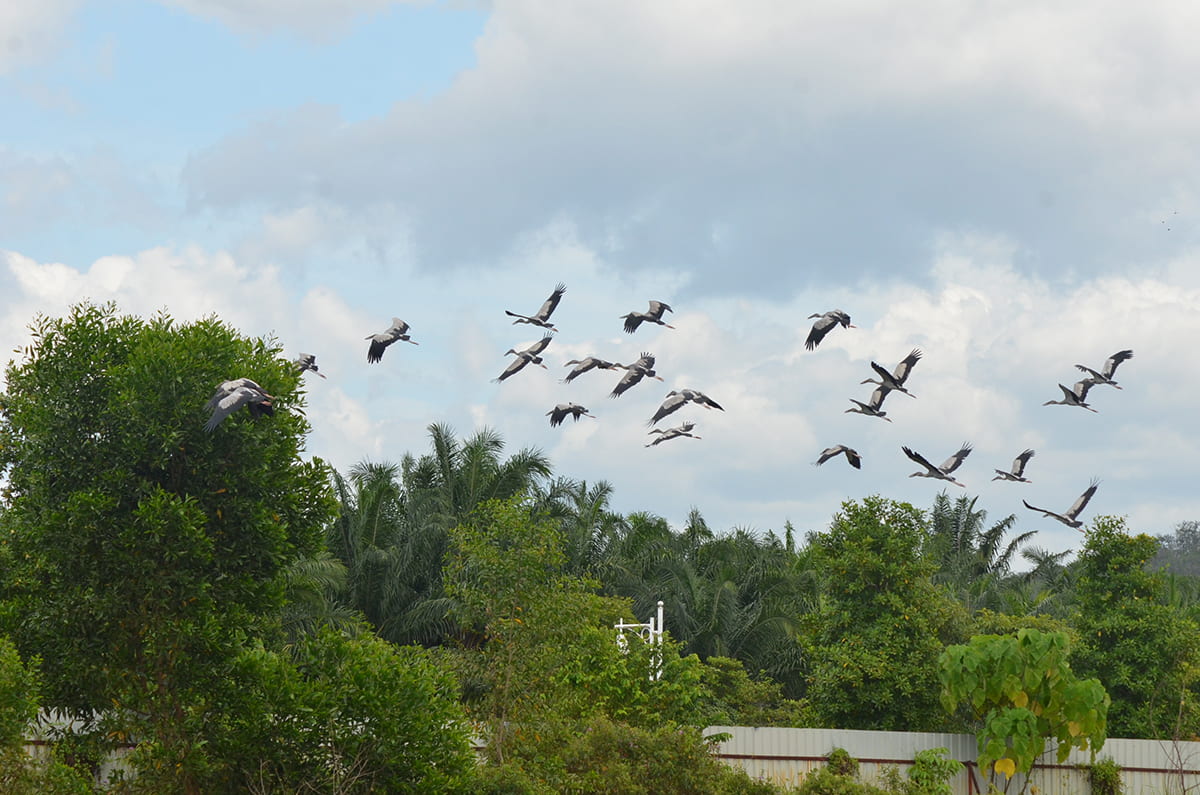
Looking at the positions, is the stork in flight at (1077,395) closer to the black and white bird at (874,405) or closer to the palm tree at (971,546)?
the black and white bird at (874,405)

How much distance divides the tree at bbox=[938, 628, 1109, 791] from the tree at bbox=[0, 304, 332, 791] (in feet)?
41.4

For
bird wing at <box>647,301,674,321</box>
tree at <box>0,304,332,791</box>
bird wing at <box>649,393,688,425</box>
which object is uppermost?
bird wing at <box>647,301,674,321</box>

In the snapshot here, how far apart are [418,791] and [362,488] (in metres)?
19.7

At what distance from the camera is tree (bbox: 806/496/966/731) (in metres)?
25.4

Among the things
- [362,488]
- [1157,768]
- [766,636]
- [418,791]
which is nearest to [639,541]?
[766,636]

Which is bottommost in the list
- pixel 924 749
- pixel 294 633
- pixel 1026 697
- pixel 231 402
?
pixel 924 749

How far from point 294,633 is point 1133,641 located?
1718cm

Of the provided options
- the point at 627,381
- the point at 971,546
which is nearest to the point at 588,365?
the point at 627,381

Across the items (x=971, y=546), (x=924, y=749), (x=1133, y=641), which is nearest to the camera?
(x=924, y=749)

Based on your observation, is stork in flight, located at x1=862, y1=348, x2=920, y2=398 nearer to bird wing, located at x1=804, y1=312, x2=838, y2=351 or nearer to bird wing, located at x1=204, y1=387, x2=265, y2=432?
bird wing, located at x1=804, y1=312, x2=838, y2=351

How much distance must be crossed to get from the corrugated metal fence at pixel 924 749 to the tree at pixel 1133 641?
1752 millimetres

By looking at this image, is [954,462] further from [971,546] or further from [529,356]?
[971,546]

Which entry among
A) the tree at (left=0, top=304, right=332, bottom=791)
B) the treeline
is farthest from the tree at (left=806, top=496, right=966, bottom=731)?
the tree at (left=0, top=304, right=332, bottom=791)

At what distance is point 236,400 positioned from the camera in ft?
43.2
